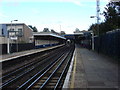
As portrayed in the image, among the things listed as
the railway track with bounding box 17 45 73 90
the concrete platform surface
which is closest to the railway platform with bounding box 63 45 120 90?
the concrete platform surface

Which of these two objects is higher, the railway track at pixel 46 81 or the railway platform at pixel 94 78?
the railway platform at pixel 94 78

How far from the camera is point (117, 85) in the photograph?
28.9 feet

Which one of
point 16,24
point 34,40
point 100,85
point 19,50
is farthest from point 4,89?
point 16,24

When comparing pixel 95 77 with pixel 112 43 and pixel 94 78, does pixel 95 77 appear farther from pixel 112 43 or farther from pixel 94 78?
pixel 112 43

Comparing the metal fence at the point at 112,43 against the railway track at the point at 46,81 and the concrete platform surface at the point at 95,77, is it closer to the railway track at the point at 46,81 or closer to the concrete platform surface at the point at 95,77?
the concrete platform surface at the point at 95,77

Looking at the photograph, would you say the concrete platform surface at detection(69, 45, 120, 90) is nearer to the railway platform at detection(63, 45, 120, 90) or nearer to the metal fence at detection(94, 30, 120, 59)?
the railway platform at detection(63, 45, 120, 90)

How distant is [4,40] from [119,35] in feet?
103

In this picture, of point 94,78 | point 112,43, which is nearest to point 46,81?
point 94,78

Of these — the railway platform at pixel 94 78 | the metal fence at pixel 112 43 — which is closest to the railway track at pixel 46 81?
the railway platform at pixel 94 78

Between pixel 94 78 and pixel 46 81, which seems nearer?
pixel 94 78

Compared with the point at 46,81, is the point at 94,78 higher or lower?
higher

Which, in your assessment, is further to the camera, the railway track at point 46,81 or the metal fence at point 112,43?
the metal fence at point 112,43

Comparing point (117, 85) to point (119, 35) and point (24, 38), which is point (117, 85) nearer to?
point (119, 35)

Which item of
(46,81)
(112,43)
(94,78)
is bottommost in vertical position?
(46,81)
